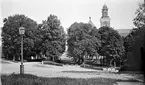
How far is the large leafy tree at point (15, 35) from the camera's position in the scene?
4902mm

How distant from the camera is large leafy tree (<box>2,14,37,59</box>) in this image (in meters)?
4.90

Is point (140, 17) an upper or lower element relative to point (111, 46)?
upper

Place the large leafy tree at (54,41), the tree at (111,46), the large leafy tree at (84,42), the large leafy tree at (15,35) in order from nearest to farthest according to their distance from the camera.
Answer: the large leafy tree at (15,35)
the large leafy tree at (54,41)
the large leafy tree at (84,42)
the tree at (111,46)

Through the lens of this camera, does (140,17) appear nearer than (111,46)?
Yes

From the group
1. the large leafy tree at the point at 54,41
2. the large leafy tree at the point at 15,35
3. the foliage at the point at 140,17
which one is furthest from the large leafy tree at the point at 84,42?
the foliage at the point at 140,17

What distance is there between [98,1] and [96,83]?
2246 millimetres

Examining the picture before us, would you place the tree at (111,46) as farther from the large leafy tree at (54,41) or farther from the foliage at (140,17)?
the foliage at (140,17)

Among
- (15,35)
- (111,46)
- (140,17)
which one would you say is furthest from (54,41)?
(111,46)

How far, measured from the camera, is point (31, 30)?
5.58 m

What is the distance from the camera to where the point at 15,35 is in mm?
5289

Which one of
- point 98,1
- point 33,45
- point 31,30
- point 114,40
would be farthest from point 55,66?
point 114,40

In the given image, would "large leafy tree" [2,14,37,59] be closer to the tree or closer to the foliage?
the foliage

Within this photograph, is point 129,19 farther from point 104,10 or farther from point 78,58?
point 78,58

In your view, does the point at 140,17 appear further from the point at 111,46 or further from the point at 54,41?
the point at 111,46
